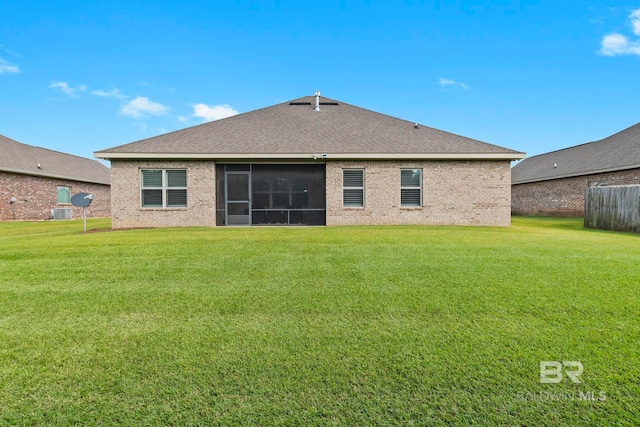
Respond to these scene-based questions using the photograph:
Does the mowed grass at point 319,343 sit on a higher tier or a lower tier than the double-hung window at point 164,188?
lower

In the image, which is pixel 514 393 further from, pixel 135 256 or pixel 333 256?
pixel 135 256

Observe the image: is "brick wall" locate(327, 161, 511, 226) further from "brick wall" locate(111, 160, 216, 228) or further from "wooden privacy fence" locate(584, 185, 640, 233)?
"brick wall" locate(111, 160, 216, 228)

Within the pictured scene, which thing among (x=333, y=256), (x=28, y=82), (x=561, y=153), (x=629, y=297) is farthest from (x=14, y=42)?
(x=561, y=153)

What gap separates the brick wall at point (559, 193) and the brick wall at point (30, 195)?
39.0m

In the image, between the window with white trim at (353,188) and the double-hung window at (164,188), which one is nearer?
the double-hung window at (164,188)

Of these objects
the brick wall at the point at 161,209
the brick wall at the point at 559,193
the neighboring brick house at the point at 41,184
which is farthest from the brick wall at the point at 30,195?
the brick wall at the point at 559,193

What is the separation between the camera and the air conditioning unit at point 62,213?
23688mm

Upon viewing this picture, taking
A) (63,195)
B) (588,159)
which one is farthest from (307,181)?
(588,159)

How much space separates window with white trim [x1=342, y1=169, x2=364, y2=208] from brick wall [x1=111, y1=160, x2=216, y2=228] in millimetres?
5611

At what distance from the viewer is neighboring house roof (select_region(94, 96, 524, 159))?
13.2 metres

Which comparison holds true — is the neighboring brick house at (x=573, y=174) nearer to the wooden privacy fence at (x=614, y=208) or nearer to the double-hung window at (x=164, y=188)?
the wooden privacy fence at (x=614, y=208)

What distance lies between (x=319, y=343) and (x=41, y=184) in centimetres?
2954

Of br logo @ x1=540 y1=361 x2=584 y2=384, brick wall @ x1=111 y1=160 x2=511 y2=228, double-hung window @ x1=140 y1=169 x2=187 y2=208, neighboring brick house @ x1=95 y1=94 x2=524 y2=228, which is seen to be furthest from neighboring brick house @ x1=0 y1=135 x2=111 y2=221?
br logo @ x1=540 y1=361 x2=584 y2=384

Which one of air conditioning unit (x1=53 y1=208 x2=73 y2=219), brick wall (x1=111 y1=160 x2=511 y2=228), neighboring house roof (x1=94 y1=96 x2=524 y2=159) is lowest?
air conditioning unit (x1=53 y1=208 x2=73 y2=219)
